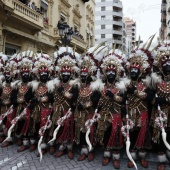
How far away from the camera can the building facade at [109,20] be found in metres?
53.9

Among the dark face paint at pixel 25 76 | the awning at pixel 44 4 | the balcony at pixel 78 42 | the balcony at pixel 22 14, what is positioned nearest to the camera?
the dark face paint at pixel 25 76

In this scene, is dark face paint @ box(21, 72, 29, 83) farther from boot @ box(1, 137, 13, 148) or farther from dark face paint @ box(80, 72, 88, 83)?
boot @ box(1, 137, 13, 148)

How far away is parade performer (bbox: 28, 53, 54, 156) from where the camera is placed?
4.72 meters

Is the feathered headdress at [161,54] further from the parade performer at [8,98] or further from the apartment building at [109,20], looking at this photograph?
the apartment building at [109,20]

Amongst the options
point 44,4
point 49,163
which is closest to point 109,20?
point 44,4

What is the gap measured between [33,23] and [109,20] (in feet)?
145

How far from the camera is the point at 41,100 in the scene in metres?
4.73

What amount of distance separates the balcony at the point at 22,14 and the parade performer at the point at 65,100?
259 inches

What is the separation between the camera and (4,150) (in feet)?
16.0

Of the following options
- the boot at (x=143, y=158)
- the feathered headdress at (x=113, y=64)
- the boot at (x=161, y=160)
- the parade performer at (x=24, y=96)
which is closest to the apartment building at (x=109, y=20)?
the parade performer at (x=24, y=96)

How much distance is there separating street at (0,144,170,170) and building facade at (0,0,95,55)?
11.6ft

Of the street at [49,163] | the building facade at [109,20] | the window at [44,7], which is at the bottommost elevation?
the street at [49,163]

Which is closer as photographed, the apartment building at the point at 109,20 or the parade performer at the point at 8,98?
the parade performer at the point at 8,98

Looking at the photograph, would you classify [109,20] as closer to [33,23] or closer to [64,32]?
[33,23]
